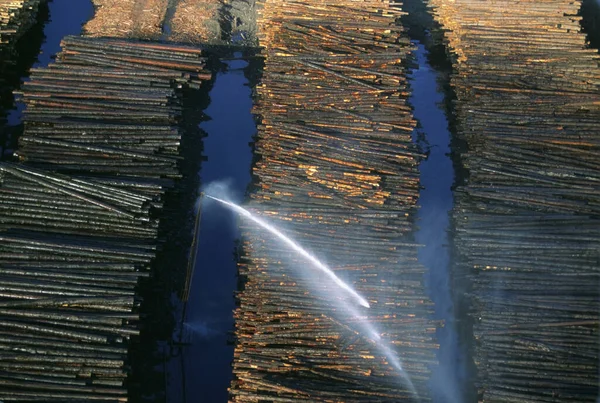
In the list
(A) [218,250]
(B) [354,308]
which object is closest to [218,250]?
(A) [218,250]

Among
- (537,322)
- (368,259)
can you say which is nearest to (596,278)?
(537,322)

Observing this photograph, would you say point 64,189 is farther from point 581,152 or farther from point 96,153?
point 581,152

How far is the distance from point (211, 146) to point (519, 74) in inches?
281

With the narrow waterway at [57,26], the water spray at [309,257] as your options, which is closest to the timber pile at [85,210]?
the narrow waterway at [57,26]

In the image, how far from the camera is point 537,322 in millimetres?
11867

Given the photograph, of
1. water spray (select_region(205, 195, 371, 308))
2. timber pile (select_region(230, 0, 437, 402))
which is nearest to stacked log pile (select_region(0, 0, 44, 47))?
timber pile (select_region(230, 0, 437, 402))

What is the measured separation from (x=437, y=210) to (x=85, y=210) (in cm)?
690

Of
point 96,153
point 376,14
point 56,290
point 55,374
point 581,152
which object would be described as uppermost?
point 376,14

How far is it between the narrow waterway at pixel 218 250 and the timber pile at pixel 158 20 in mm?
1397

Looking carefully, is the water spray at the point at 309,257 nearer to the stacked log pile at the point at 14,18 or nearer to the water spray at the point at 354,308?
the water spray at the point at 354,308

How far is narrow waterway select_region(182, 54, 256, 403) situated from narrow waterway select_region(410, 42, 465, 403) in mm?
3679

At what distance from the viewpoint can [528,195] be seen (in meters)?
13.5

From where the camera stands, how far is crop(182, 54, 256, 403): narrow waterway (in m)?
12.0

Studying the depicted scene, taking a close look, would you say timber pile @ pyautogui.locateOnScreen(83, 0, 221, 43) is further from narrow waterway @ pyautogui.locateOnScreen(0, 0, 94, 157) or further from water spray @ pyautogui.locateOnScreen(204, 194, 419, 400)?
water spray @ pyautogui.locateOnScreen(204, 194, 419, 400)
